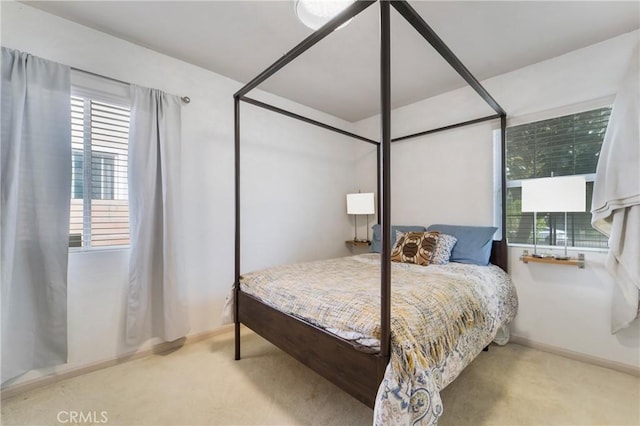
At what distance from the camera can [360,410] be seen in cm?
159

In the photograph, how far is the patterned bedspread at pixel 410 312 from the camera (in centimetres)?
107

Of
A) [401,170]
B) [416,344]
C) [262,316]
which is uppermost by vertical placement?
[401,170]

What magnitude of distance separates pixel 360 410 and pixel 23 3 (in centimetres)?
333

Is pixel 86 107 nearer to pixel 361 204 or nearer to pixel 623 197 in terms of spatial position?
pixel 361 204

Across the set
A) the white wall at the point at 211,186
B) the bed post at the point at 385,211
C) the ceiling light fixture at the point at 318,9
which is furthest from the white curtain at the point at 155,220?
the bed post at the point at 385,211

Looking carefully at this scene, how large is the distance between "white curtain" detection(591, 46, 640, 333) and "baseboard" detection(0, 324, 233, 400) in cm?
323

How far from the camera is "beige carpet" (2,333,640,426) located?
153cm

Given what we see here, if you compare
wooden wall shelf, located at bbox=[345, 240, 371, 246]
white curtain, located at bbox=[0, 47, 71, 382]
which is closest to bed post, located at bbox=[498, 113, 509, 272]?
wooden wall shelf, located at bbox=[345, 240, 371, 246]

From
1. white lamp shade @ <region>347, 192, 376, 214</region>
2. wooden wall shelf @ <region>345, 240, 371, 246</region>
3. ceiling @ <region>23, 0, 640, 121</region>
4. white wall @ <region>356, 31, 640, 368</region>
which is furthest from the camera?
wooden wall shelf @ <region>345, 240, 371, 246</region>

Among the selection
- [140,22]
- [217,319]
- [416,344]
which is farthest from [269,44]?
[217,319]

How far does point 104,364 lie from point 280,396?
141cm

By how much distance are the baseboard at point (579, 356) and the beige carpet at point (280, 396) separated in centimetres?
6

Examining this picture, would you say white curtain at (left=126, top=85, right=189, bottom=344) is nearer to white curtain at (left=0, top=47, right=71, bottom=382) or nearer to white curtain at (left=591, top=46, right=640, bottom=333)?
white curtain at (left=0, top=47, right=71, bottom=382)

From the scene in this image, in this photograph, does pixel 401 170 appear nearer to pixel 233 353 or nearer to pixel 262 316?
pixel 262 316
